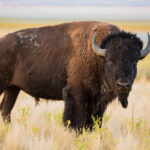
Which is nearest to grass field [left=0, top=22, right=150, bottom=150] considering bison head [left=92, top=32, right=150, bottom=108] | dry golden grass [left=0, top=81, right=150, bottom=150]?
dry golden grass [left=0, top=81, right=150, bottom=150]

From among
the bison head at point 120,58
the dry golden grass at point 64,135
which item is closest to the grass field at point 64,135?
the dry golden grass at point 64,135

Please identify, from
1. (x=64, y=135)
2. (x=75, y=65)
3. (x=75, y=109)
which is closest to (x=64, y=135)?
(x=64, y=135)

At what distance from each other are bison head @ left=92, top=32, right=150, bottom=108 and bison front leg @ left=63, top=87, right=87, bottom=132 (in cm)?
Result: 48

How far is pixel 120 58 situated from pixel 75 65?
1.03 meters

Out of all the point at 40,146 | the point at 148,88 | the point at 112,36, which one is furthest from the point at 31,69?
the point at 148,88

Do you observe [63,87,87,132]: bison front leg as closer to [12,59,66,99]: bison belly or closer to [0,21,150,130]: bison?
[0,21,150,130]: bison

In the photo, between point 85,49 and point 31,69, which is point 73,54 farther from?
point 31,69

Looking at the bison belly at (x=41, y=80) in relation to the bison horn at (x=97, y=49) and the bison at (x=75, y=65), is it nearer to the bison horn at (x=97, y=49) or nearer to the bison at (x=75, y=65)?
the bison at (x=75, y=65)

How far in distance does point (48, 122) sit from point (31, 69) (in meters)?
0.91

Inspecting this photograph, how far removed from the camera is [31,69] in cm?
891

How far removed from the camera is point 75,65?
833 cm

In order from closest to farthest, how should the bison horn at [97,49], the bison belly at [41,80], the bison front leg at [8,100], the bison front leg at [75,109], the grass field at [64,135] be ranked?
the grass field at [64,135]
the bison horn at [97,49]
the bison front leg at [75,109]
the bison belly at [41,80]
the bison front leg at [8,100]

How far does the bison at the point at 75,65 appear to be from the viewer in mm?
7719

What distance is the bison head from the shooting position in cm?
739
